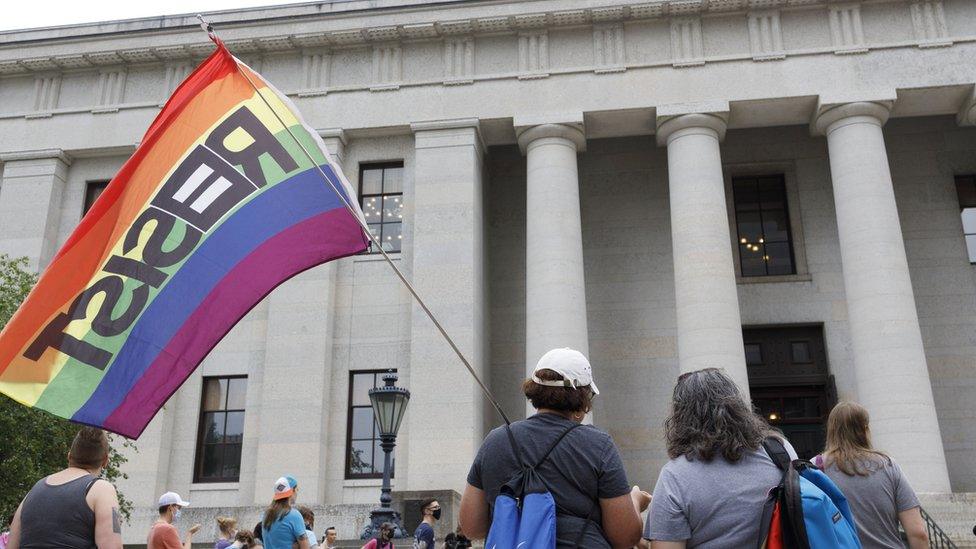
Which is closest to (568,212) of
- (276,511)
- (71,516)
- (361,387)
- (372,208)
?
(372,208)

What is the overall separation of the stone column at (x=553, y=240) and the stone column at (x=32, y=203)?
13.0 m

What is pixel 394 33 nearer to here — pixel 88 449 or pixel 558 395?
pixel 88 449

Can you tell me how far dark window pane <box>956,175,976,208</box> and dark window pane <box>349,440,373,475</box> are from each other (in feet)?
58.3

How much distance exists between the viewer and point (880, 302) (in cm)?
1953

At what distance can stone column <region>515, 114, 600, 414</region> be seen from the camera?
2041 centimetres

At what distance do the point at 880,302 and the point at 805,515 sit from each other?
18096 millimetres

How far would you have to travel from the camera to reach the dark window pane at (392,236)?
75.0 feet

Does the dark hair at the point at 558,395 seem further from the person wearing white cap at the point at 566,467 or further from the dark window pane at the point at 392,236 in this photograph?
the dark window pane at the point at 392,236

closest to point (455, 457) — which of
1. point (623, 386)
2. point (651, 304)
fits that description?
point (623, 386)

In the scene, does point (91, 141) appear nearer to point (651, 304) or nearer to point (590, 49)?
point (590, 49)

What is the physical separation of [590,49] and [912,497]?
19.3 metres

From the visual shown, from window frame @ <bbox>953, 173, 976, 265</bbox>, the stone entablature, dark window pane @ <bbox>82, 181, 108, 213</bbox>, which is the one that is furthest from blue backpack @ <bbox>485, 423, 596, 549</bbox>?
window frame @ <bbox>953, 173, 976, 265</bbox>

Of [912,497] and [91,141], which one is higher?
[91,141]

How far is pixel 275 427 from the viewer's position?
67.8 feet
